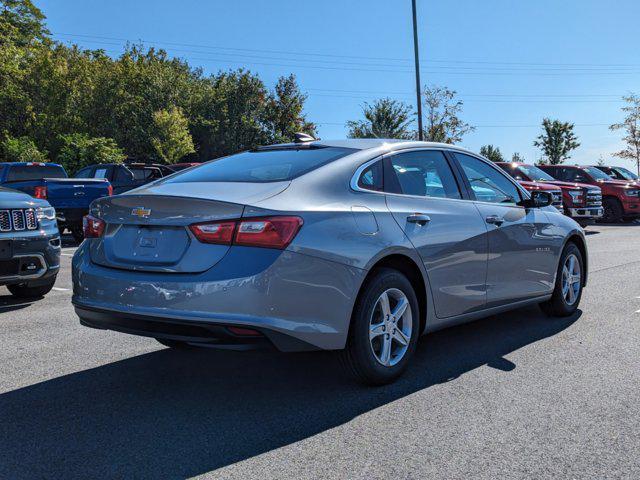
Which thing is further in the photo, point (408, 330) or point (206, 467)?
point (408, 330)

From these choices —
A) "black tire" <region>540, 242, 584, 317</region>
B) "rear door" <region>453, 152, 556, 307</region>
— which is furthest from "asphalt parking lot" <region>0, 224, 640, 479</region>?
"black tire" <region>540, 242, 584, 317</region>

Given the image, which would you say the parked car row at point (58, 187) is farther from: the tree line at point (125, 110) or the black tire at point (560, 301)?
the tree line at point (125, 110)

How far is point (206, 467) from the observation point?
2.93 meters

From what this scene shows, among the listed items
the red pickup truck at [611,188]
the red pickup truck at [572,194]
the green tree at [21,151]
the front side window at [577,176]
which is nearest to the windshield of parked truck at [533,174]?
the red pickup truck at [572,194]

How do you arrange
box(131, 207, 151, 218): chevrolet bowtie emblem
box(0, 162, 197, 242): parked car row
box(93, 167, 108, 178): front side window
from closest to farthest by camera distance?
1. box(131, 207, 151, 218): chevrolet bowtie emblem
2. box(0, 162, 197, 242): parked car row
3. box(93, 167, 108, 178): front side window

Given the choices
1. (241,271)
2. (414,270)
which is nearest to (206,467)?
(241,271)

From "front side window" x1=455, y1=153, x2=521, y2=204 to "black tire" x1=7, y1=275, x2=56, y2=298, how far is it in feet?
16.1

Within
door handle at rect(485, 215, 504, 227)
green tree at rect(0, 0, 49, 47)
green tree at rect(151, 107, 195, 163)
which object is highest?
green tree at rect(0, 0, 49, 47)

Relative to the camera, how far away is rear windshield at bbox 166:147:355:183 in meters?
4.05

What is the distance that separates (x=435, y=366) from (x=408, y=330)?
1.64 ft

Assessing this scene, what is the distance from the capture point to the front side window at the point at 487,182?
521 cm

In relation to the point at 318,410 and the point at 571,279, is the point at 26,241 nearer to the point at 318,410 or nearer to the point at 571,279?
the point at 318,410

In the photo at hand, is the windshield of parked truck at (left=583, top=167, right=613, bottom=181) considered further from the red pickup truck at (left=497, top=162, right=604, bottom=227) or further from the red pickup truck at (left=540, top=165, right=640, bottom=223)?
the red pickup truck at (left=497, top=162, right=604, bottom=227)

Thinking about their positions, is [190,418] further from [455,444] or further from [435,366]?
[435,366]
